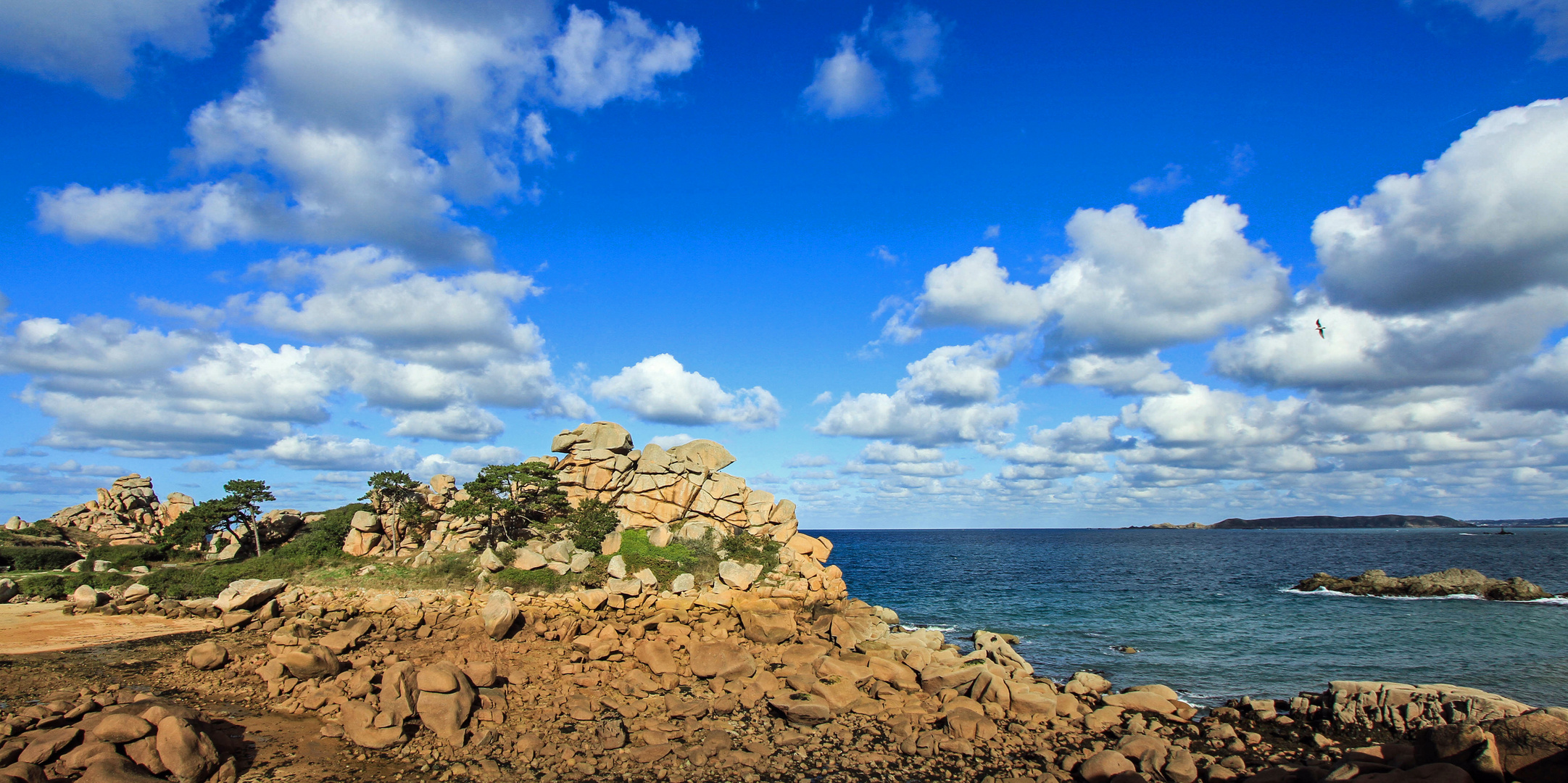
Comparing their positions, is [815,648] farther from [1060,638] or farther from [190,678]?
[190,678]

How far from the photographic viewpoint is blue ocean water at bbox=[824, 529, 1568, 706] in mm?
30328

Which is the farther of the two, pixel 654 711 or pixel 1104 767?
pixel 654 711

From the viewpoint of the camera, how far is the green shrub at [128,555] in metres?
42.9

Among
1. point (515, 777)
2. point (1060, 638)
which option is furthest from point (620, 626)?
point (1060, 638)

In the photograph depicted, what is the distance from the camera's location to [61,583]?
37.5 m

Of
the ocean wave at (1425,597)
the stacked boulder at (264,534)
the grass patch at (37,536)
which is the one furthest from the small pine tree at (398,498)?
the ocean wave at (1425,597)

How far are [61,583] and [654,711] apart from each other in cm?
3841

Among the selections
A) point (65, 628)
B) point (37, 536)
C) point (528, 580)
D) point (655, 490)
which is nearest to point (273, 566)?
point (65, 628)

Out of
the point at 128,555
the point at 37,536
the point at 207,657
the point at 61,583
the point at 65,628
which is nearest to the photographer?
the point at 207,657

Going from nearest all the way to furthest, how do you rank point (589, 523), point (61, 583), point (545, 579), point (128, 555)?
point (61, 583) → point (545, 579) → point (128, 555) → point (589, 523)

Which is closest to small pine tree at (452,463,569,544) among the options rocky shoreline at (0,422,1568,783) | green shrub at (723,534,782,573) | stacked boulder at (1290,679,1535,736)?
rocky shoreline at (0,422,1568,783)

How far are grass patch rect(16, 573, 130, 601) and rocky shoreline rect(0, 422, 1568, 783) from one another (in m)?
3.22

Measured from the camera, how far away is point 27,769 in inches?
Result: 593

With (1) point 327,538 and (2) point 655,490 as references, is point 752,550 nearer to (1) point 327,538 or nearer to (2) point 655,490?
(2) point 655,490
